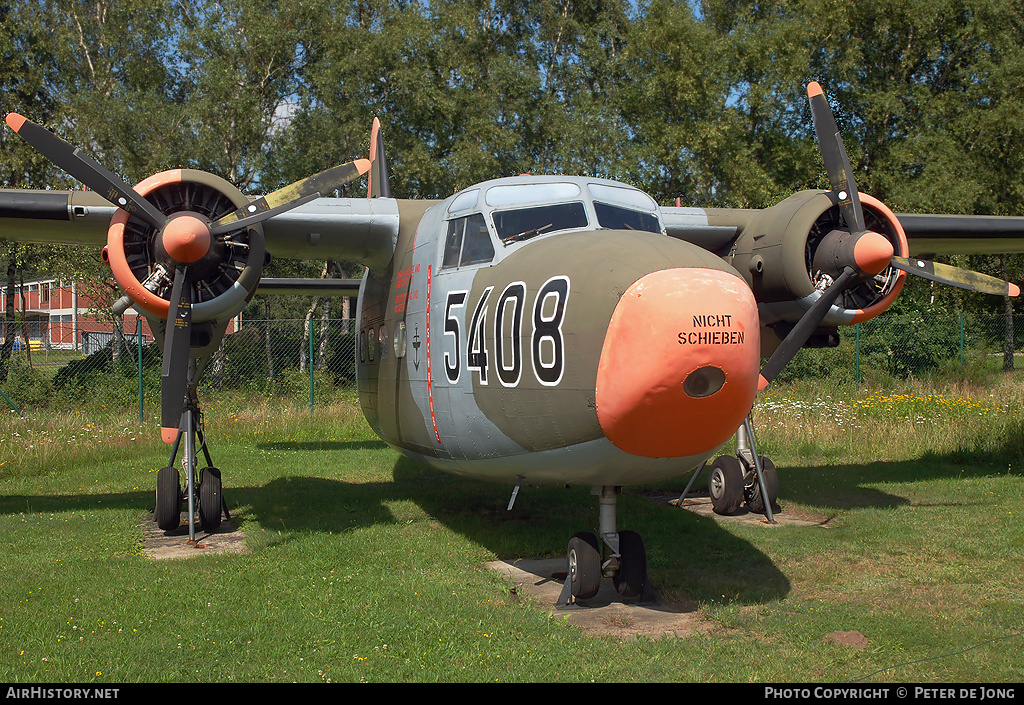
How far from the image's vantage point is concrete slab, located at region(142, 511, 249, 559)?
8.11 metres

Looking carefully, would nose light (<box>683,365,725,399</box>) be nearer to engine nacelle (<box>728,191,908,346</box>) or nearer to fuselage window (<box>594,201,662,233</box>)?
fuselage window (<box>594,201,662,233</box>)

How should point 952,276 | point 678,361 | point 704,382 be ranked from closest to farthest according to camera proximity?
point 678,361 → point 704,382 → point 952,276

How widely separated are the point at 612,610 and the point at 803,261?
510 centimetres

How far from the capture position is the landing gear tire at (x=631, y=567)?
625 centimetres

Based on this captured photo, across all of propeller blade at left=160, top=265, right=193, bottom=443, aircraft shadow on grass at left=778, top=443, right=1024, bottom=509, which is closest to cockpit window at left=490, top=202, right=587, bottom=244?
propeller blade at left=160, top=265, right=193, bottom=443

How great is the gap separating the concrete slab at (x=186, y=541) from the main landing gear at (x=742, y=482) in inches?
211

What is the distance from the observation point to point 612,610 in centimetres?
612

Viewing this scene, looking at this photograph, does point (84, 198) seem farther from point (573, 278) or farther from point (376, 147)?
point (573, 278)

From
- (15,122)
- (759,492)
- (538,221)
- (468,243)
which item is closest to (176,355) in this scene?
(15,122)

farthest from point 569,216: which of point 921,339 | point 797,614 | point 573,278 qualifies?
point 921,339

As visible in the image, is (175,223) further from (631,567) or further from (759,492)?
(759,492)

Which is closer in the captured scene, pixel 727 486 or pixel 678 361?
pixel 678 361

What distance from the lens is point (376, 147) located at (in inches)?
502

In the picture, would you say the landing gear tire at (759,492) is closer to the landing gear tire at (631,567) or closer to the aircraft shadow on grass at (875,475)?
the aircraft shadow on grass at (875,475)
